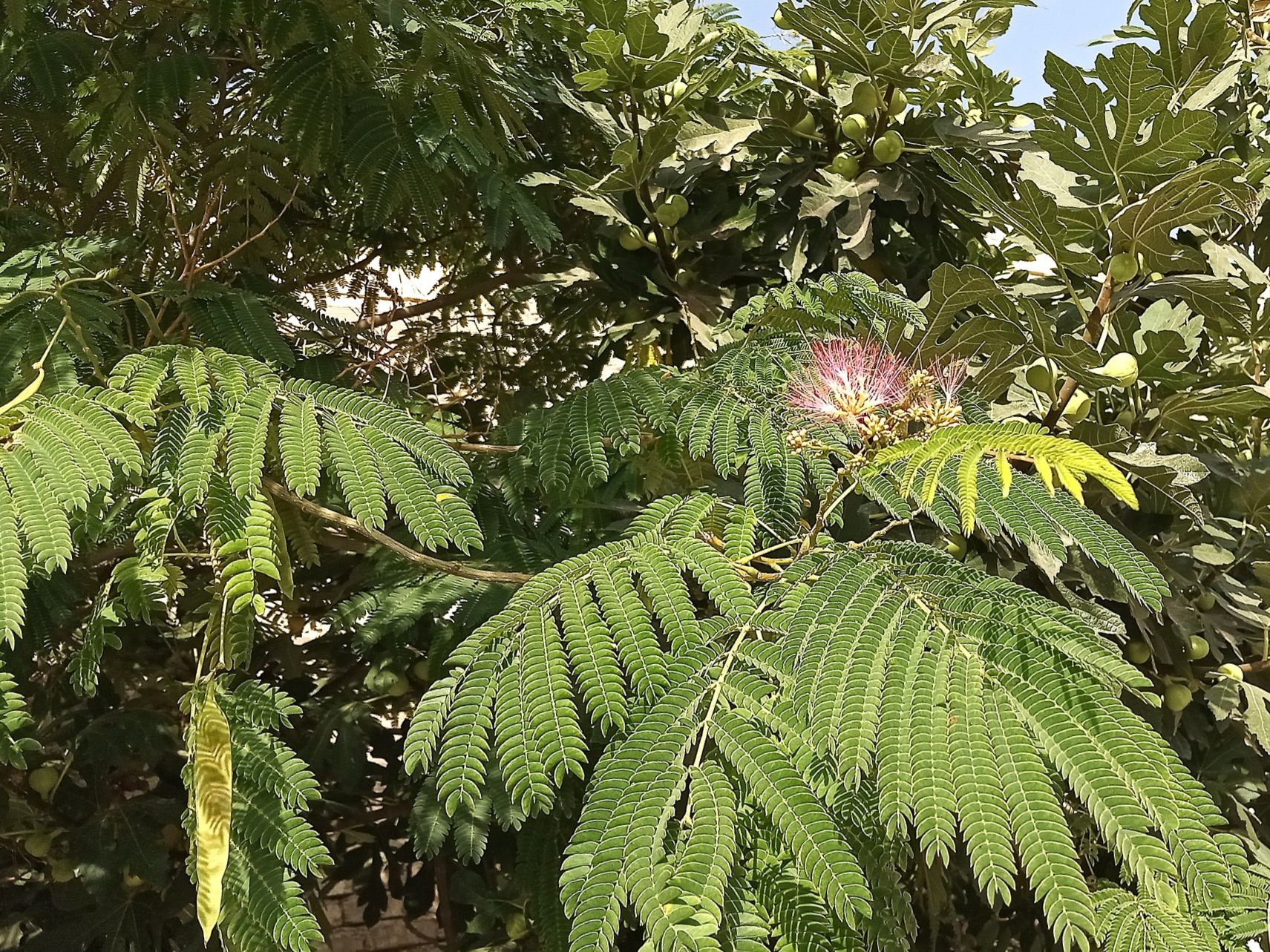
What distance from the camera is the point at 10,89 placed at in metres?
1.61

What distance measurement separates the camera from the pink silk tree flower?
0.95 metres

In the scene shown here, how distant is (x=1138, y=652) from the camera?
1391 mm

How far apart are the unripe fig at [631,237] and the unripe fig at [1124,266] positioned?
0.74 m

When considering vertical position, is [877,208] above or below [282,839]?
above

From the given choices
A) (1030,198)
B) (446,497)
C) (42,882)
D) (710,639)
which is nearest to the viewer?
(710,639)

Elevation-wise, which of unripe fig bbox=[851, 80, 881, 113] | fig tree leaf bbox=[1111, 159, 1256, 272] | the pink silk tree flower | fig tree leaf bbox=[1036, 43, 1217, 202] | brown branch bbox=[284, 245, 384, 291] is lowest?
the pink silk tree flower

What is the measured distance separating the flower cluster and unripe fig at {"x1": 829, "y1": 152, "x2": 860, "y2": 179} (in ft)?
1.75

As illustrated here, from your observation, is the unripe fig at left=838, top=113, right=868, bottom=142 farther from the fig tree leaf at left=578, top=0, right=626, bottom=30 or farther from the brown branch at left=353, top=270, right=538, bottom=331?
the brown branch at left=353, top=270, right=538, bottom=331

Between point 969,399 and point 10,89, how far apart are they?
1526 mm

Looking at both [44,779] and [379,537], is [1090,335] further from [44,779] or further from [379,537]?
[44,779]

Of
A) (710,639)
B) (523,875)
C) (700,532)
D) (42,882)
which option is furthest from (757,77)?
(42,882)

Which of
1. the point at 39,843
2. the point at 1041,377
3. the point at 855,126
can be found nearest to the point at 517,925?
the point at 39,843

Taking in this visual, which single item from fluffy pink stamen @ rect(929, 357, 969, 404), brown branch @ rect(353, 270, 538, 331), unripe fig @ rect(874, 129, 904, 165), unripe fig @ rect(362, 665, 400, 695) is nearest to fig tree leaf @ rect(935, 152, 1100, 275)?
fluffy pink stamen @ rect(929, 357, 969, 404)

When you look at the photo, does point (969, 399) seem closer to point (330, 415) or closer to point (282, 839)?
point (330, 415)
